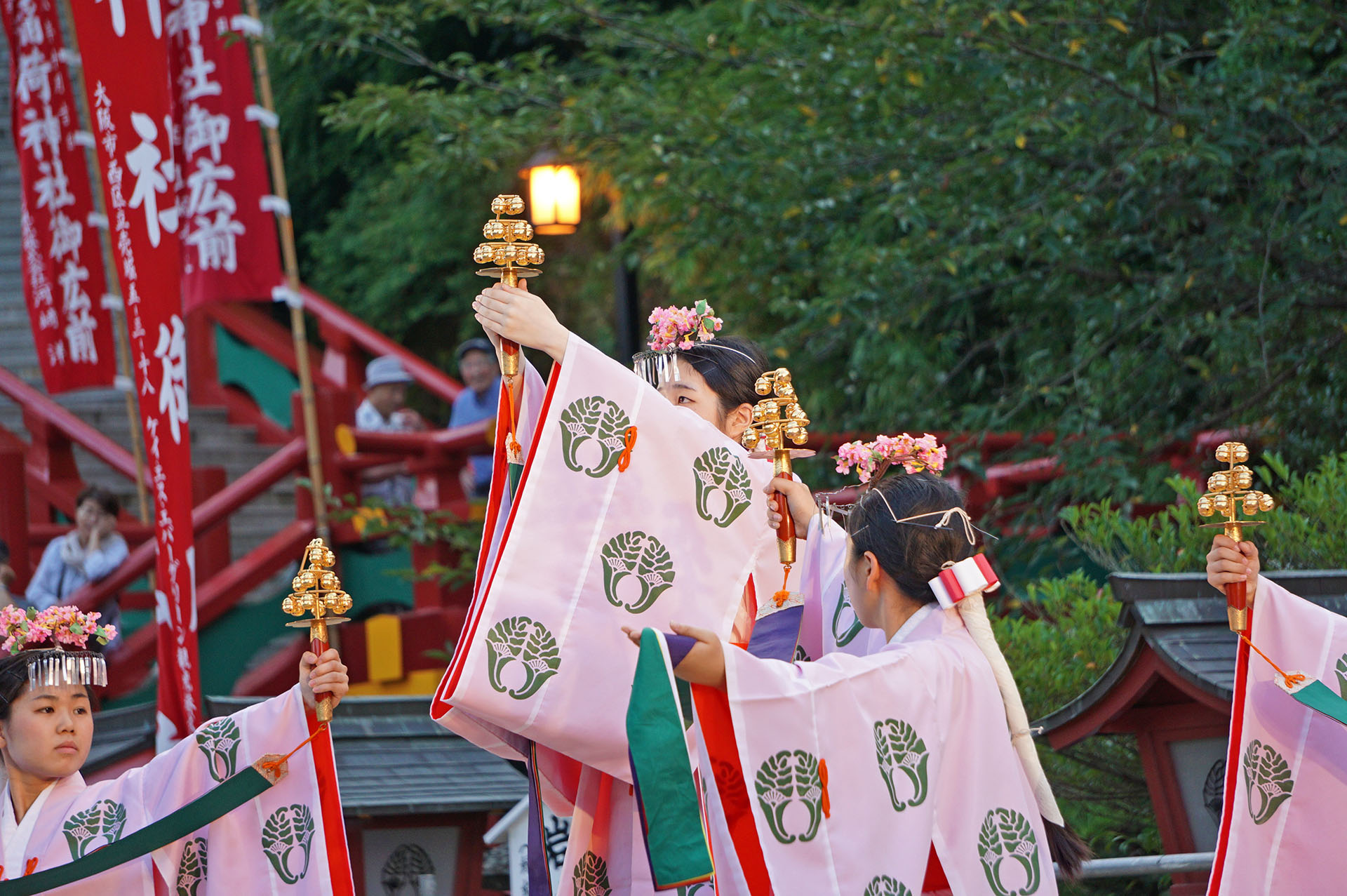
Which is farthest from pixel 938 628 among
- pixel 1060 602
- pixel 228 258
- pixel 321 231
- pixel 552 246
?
pixel 321 231

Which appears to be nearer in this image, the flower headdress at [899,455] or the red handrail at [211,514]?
the flower headdress at [899,455]

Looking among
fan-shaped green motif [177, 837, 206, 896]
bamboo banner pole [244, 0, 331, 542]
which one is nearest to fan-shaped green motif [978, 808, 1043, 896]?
fan-shaped green motif [177, 837, 206, 896]

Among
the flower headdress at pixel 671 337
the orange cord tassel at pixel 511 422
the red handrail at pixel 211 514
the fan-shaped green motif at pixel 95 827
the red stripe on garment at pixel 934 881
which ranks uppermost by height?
the red handrail at pixel 211 514

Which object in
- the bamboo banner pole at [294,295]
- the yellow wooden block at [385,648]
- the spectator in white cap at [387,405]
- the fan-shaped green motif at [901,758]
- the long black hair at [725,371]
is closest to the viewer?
the fan-shaped green motif at [901,758]

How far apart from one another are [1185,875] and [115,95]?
15.4 ft

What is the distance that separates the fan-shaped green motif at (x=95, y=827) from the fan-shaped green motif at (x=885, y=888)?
1.72 metres

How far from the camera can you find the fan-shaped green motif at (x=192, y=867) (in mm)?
3195

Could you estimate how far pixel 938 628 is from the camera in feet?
9.22

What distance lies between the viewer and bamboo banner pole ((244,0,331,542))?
271 inches

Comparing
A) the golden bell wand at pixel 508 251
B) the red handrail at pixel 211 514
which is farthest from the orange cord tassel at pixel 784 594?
the red handrail at pixel 211 514

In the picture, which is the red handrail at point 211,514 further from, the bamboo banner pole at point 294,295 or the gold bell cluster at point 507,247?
the gold bell cluster at point 507,247

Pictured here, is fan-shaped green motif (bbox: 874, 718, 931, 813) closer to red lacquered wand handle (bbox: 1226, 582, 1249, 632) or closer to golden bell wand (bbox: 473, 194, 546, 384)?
red lacquered wand handle (bbox: 1226, 582, 1249, 632)

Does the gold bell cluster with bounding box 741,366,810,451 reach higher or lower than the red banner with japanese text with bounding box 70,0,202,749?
lower

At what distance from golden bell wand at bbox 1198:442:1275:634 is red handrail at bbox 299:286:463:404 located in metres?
6.57
